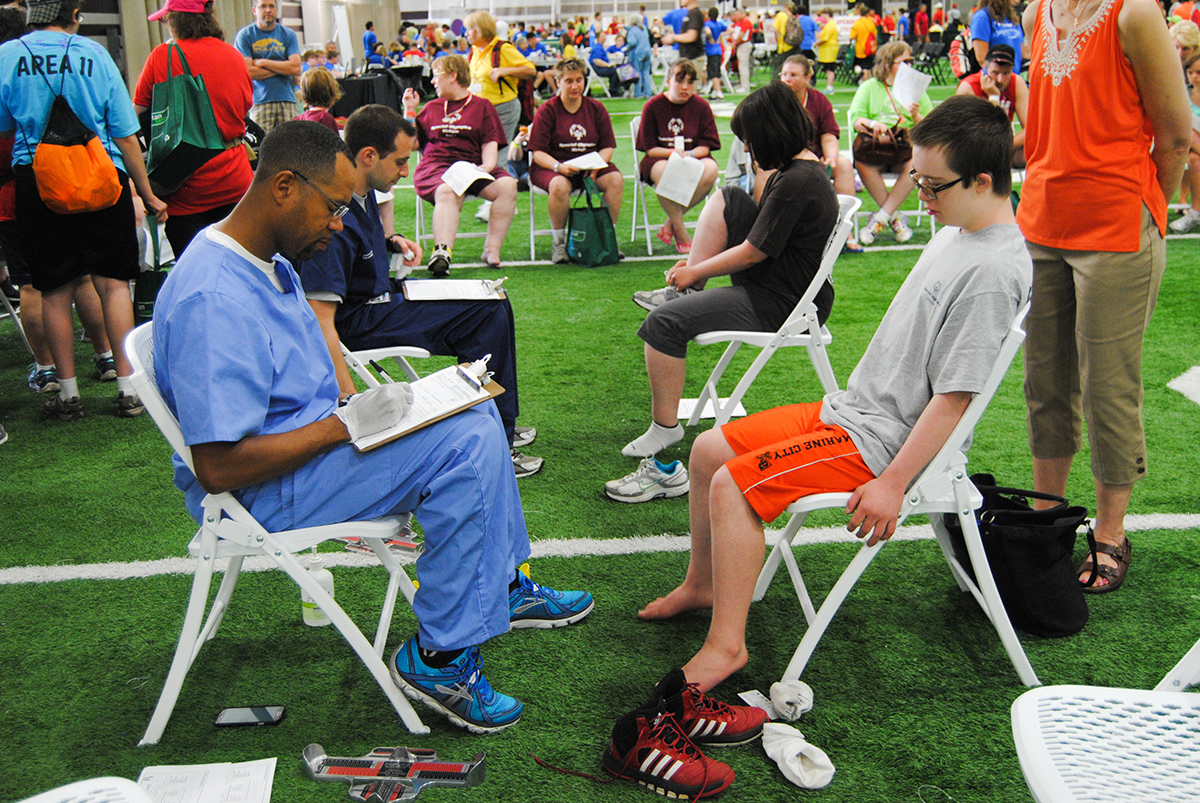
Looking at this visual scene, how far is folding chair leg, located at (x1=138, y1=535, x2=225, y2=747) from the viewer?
2.22 meters

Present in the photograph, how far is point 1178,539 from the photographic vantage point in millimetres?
3168

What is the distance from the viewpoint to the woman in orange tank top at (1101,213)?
8.55 ft

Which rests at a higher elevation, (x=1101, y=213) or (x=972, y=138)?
(x=972, y=138)

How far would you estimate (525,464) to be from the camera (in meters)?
3.92

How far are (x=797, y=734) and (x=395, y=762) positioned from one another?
37.9 inches

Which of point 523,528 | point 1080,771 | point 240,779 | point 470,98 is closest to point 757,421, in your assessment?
point 523,528

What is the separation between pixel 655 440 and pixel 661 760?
1.92 metres

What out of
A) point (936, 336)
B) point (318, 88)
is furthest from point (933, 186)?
point (318, 88)

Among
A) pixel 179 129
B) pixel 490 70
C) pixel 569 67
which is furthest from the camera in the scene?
pixel 490 70

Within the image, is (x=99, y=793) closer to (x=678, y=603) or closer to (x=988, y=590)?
(x=678, y=603)

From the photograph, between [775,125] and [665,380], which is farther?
[665,380]

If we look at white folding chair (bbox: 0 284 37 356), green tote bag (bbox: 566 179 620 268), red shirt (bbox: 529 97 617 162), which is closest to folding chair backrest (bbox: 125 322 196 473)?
white folding chair (bbox: 0 284 37 356)

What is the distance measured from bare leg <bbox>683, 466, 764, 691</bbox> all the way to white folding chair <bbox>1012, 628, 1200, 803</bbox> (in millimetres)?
855

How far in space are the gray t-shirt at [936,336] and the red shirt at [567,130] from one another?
5.69m
